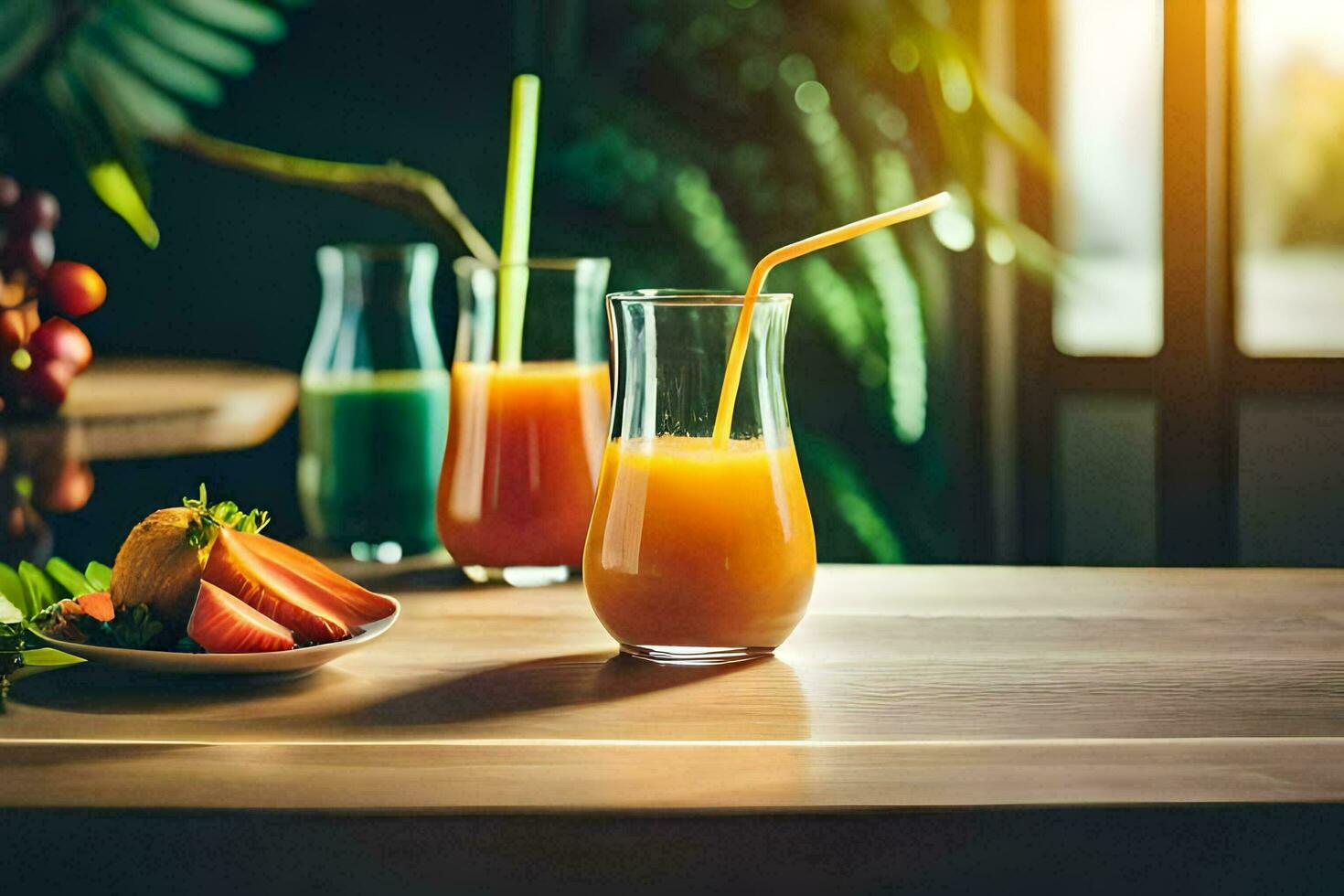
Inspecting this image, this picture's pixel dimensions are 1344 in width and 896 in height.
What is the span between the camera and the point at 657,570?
773 mm

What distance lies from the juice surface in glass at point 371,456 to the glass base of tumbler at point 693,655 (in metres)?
0.39

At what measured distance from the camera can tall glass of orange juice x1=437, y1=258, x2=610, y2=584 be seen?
1.01 m

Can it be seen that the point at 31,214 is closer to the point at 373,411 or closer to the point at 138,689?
the point at 373,411

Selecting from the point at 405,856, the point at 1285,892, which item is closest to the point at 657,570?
the point at 405,856

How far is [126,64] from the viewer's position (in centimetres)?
195

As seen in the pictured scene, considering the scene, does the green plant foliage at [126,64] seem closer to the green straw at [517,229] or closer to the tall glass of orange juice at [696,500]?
the green straw at [517,229]

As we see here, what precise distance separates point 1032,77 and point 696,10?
809 millimetres

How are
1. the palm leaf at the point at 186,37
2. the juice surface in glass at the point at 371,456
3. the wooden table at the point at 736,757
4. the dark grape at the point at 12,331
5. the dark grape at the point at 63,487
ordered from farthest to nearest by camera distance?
the palm leaf at the point at 186,37, the dark grape at the point at 63,487, the dark grape at the point at 12,331, the juice surface in glass at the point at 371,456, the wooden table at the point at 736,757

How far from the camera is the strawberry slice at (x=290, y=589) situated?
0.75 metres

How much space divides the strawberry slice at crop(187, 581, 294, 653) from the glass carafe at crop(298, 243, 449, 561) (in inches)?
16.0

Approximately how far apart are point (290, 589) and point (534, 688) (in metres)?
0.15

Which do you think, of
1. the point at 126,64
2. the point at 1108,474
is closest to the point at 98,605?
the point at 126,64

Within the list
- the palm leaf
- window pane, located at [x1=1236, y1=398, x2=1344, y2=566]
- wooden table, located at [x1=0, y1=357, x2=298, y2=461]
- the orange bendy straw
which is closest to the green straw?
the orange bendy straw

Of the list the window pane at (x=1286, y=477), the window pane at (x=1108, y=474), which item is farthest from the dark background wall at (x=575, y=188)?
the window pane at (x=1286, y=477)
